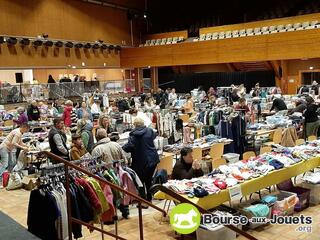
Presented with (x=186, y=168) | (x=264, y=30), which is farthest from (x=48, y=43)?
(x=186, y=168)

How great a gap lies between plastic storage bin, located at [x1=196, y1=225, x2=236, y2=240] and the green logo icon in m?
1.52

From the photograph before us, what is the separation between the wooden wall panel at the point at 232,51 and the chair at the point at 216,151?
479 inches

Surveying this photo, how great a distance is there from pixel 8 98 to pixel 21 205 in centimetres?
1117

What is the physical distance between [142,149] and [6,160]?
12.2ft

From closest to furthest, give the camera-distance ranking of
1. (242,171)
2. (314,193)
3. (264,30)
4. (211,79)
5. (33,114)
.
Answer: (242,171) < (314,193) < (33,114) < (264,30) < (211,79)

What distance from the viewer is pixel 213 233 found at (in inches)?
201

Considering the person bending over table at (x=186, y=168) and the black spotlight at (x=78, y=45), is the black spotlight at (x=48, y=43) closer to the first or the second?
the black spotlight at (x=78, y=45)

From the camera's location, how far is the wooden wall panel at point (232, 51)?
18.8 meters

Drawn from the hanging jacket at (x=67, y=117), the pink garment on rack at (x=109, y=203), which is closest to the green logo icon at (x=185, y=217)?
the pink garment on rack at (x=109, y=203)

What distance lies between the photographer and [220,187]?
217 inches

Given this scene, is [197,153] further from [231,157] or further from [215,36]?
[215,36]

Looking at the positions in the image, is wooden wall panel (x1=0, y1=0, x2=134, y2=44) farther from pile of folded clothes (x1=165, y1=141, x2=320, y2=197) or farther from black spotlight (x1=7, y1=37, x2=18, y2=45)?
pile of folded clothes (x1=165, y1=141, x2=320, y2=197)

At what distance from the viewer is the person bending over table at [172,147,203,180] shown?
20.2 ft

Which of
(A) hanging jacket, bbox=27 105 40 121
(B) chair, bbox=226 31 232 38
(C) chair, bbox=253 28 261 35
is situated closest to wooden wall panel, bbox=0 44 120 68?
(B) chair, bbox=226 31 232 38
